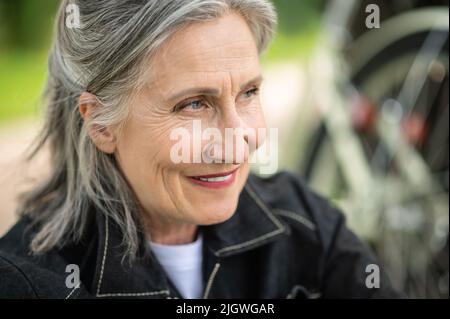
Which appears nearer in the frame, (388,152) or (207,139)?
(207,139)

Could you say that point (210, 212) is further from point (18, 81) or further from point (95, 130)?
point (18, 81)

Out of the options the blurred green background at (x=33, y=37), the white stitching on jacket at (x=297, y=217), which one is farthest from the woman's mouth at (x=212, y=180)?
the blurred green background at (x=33, y=37)

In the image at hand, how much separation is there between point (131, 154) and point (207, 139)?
0.80 ft

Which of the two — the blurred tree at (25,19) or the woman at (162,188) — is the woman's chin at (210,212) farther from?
the blurred tree at (25,19)

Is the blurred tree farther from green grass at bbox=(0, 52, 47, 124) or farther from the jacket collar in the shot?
the jacket collar

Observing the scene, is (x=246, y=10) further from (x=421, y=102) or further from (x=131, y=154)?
(x=421, y=102)

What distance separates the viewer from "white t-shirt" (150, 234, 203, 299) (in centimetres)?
187

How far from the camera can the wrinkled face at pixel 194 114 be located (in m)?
1.55

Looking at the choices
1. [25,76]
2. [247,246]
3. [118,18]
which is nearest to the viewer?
[118,18]

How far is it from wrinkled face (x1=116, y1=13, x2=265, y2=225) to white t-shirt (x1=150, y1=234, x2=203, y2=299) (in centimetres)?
14

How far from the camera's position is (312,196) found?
212cm

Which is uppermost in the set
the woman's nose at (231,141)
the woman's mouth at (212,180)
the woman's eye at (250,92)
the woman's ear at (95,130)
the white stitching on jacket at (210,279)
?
the woman's eye at (250,92)

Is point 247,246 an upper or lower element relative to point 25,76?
lower

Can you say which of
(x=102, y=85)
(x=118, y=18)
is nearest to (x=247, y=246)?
(x=102, y=85)
